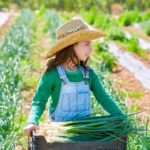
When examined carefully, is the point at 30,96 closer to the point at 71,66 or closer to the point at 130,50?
the point at 71,66

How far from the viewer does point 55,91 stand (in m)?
3.36

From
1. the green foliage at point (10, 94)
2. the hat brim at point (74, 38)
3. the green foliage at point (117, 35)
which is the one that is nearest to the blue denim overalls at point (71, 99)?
the hat brim at point (74, 38)

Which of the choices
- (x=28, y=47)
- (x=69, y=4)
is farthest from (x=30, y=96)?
(x=69, y=4)

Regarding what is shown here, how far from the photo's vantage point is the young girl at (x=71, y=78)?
3.29m

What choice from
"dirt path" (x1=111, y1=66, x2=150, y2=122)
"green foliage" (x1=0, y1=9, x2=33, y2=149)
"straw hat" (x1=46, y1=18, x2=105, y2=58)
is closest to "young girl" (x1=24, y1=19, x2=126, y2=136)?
"straw hat" (x1=46, y1=18, x2=105, y2=58)

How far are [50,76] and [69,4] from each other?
33489 mm

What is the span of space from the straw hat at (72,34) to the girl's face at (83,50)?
38 millimetres

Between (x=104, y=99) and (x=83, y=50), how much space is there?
0.32 metres

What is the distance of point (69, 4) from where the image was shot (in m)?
36.5

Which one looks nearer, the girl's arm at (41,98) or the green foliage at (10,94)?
the girl's arm at (41,98)

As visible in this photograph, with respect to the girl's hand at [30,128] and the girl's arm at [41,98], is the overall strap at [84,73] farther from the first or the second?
the girl's hand at [30,128]

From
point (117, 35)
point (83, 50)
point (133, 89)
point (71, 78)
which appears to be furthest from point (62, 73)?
point (117, 35)

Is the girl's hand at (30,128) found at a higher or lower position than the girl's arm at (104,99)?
lower

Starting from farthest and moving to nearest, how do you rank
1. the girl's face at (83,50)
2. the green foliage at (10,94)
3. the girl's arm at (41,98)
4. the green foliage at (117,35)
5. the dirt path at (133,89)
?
1. the green foliage at (117,35)
2. the dirt path at (133,89)
3. the green foliage at (10,94)
4. the girl's face at (83,50)
5. the girl's arm at (41,98)
